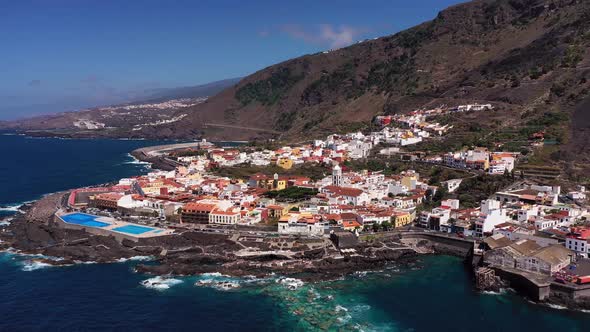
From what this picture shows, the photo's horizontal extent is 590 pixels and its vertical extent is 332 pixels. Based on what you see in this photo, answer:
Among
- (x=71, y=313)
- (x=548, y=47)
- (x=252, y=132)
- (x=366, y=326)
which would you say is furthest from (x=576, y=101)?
(x=252, y=132)

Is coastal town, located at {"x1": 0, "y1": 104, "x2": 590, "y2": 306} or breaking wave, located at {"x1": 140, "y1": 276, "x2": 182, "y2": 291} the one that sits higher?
coastal town, located at {"x1": 0, "y1": 104, "x2": 590, "y2": 306}

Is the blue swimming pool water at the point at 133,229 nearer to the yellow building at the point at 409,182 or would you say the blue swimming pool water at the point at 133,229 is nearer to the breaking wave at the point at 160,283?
the breaking wave at the point at 160,283

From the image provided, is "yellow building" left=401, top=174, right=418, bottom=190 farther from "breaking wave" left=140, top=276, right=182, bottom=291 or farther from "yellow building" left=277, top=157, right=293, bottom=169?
"breaking wave" left=140, top=276, right=182, bottom=291

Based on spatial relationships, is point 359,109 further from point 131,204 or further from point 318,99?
point 131,204

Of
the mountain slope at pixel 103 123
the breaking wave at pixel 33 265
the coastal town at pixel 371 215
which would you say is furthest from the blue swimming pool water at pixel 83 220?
the mountain slope at pixel 103 123

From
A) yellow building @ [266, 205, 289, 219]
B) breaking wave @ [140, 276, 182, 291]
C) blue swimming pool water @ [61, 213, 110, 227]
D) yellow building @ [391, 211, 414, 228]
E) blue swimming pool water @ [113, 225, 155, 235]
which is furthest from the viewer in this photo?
yellow building @ [266, 205, 289, 219]

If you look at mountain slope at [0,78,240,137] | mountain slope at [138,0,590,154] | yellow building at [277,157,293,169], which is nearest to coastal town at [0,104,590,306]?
yellow building at [277,157,293,169]
